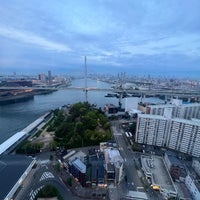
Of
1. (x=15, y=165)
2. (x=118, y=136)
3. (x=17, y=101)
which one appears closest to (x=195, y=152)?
(x=118, y=136)

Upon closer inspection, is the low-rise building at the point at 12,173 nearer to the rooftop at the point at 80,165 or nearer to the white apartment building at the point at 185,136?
the rooftop at the point at 80,165

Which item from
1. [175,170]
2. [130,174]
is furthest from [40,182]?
[175,170]

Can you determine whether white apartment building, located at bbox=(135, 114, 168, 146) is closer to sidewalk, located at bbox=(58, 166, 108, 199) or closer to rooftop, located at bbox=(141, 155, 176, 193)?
rooftop, located at bbox=(141, 155, 176, 193)

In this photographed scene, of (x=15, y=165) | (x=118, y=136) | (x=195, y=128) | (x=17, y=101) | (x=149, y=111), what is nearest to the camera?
(x=15, y=165)

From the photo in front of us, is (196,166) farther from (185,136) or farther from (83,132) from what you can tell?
(83,132)

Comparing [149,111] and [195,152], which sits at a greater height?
[149,111]

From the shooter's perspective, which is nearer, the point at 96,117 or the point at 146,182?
the point at 146,182

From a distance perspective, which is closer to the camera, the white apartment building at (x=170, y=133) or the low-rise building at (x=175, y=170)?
the low-rise building at (x=175, y=170)

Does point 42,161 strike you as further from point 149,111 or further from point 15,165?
point 149,111

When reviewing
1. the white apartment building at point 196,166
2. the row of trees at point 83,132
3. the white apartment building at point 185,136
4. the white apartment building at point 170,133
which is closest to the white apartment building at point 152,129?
the white apartment building at point 170,133

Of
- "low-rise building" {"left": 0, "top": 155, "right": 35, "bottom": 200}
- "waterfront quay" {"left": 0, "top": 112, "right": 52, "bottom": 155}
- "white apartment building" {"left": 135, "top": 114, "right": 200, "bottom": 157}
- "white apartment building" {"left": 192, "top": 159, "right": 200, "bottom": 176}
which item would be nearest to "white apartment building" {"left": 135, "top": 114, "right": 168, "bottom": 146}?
"white apartment building" {"left": 135, "top": 114, "right": 200, "bottom": 157}
